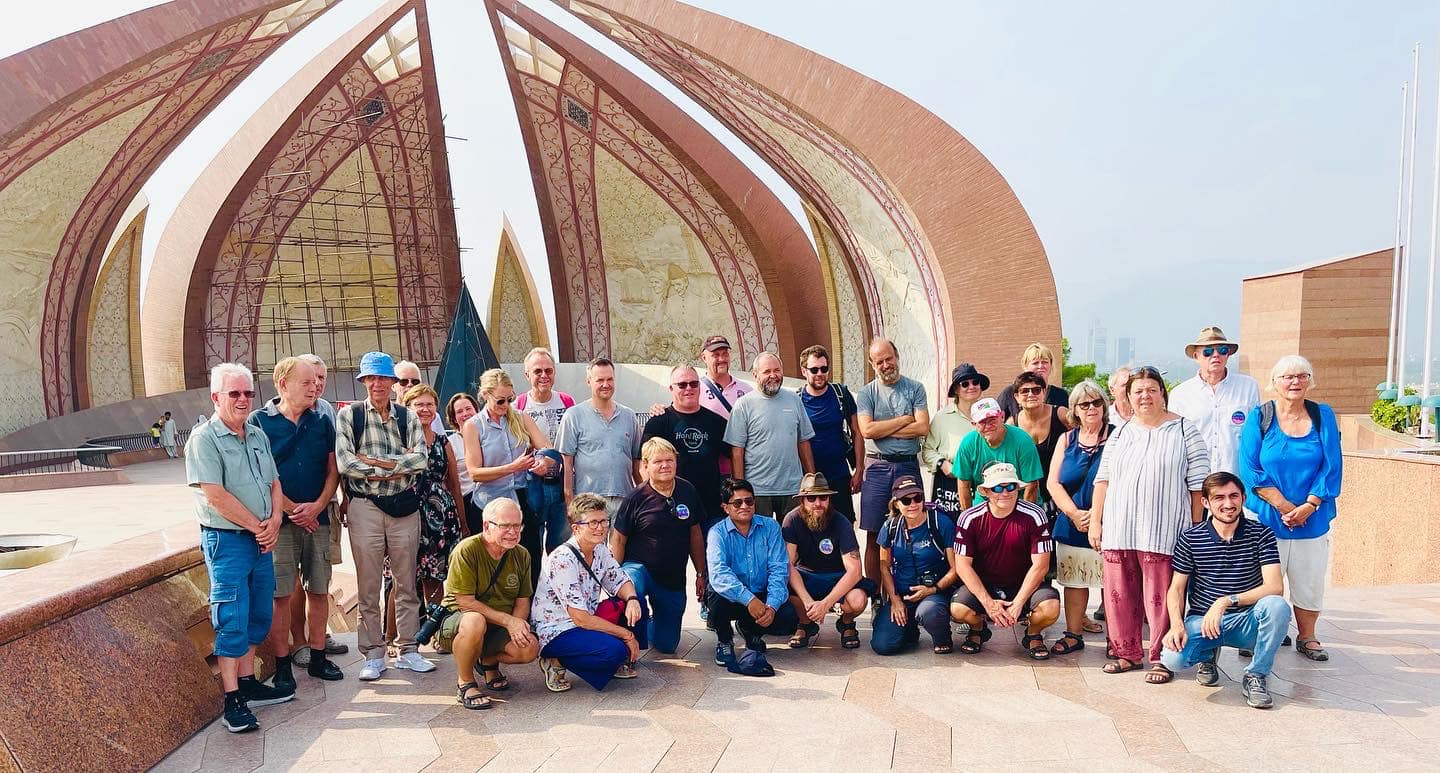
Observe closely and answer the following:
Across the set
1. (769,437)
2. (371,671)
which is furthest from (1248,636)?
(371,671)

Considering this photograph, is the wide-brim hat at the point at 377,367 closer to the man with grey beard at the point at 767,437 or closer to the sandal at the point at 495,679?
the sandal at the point at 495,679

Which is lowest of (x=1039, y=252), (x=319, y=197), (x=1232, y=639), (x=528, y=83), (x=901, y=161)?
(x=1232, y=639)

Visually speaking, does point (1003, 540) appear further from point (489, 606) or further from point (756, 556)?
point (489, 606)

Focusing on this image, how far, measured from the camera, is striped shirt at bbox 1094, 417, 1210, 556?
332 centimetres

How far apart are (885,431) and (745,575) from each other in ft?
3.06

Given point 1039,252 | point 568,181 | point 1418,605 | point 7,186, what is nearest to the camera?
point 1418,605

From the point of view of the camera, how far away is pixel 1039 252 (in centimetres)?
714

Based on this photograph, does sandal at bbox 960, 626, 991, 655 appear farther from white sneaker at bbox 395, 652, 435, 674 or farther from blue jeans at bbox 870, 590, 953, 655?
white sneaker at bbox 395, 652, 435, 674

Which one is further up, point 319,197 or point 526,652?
point 319,197

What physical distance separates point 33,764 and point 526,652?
4.53 feet

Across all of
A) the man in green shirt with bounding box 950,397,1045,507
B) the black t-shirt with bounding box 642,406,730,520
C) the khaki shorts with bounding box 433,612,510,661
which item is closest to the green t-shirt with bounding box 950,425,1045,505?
the man in green shirt with bounding box 950,397,1045,507

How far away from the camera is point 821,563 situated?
153 inches

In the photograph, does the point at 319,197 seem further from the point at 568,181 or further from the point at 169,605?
the point at 169,605

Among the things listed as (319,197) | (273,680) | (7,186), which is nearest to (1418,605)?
(273,680)
